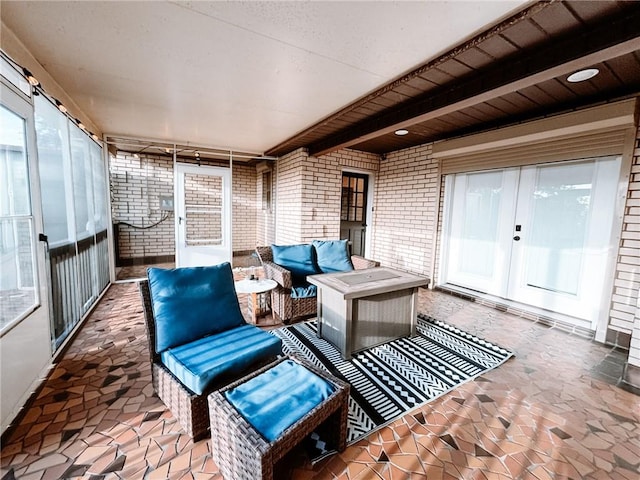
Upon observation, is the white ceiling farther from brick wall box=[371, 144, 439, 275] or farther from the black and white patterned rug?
brick wall box=[371, 144, 439, 275]

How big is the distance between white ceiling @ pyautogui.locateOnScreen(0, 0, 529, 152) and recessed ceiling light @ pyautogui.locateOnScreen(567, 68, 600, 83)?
3.68 feet

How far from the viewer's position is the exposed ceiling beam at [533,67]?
1.50m

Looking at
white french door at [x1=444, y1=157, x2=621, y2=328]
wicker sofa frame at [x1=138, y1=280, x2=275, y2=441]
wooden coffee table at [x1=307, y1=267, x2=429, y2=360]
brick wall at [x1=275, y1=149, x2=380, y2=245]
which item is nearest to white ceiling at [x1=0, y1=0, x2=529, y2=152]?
brick wall at [x1=275, y1=149, x2=380, y2=245]

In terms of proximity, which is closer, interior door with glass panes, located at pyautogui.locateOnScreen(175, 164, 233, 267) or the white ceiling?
the white ceiling

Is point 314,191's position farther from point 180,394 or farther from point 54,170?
point 180,394

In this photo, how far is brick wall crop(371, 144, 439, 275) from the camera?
4.32m

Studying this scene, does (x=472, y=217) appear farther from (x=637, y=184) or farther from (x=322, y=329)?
(x=322, y=329)

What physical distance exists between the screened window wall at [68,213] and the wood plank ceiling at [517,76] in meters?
2.62

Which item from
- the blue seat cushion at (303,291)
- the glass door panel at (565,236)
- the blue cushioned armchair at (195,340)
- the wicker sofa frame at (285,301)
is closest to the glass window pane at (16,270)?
the blue cushioned armchair at (195,340)

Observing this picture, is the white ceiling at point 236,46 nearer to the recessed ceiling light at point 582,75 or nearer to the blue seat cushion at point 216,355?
the recessed ceiling light at point 582,75

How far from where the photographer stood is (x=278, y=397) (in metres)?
1.27

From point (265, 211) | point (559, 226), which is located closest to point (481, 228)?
point (559, 226)

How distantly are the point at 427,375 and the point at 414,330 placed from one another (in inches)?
25.8

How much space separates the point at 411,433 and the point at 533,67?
253 centimetres
